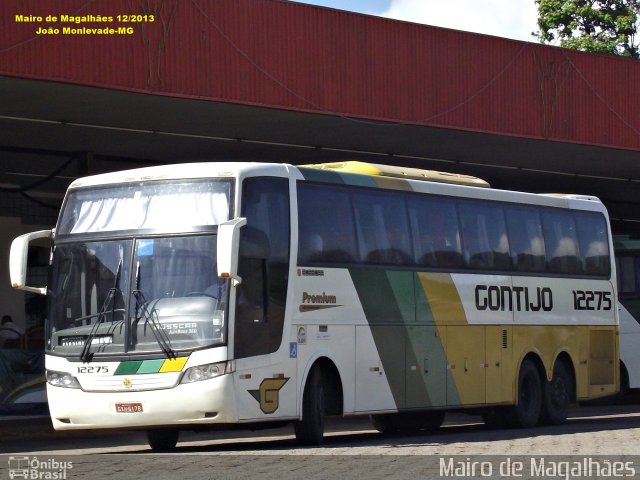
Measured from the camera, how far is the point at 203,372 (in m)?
14.1

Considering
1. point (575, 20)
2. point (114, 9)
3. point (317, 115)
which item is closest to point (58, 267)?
point (114, 9)

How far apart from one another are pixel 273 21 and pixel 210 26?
4.63ft

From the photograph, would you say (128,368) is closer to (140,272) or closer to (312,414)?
(140,272)

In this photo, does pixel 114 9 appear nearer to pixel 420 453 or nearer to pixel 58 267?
pixel 58 267

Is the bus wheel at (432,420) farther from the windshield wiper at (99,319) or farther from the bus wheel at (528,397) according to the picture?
the windshield wiper at (99,319)

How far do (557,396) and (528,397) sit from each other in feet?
2.81

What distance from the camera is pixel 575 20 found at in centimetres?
5538

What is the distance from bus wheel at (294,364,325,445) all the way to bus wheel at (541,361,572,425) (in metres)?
6.20

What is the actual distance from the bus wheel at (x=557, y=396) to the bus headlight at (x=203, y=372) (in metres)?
8.08

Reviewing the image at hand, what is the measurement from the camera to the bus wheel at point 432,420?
20.0 metres

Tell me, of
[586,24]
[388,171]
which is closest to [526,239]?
[388,171]

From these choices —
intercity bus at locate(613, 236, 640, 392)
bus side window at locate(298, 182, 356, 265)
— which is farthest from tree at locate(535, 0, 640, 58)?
bus side window at locate(298, 182, 356, 265)

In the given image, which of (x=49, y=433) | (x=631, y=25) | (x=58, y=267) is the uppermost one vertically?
(x=631, y=25)

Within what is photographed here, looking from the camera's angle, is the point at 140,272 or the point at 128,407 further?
the point at 140,272
